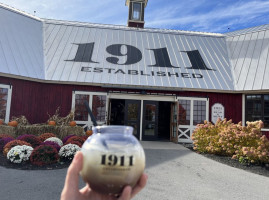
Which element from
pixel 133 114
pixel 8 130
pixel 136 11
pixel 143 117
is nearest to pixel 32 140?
pixel 8 130

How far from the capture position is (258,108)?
1084 cm

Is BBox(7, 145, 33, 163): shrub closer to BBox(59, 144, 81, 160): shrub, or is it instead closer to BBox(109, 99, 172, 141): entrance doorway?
BBox(59, 144, 81, 160): shrub

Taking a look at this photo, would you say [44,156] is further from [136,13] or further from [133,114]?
[136,13]

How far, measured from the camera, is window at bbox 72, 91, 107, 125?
10930mm

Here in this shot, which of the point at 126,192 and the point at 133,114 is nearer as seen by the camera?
the point at 126,192

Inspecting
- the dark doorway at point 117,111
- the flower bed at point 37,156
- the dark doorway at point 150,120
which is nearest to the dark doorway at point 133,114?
the dark doorway at point 150,120

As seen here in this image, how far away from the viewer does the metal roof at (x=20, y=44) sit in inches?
391

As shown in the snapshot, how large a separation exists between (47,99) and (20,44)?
329 centimetres

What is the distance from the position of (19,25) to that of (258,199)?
13.6 meters

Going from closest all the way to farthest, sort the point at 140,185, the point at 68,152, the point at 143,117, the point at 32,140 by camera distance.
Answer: the point at 140,185 < the point at 68,152 < the point at 32,140 < the point at 143,117

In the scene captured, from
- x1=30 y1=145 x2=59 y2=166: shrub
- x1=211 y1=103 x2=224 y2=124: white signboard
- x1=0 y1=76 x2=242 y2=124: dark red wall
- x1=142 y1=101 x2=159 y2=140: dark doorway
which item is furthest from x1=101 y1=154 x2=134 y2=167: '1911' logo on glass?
x1=211 y1=103 x2=224 y2=124: white signboard

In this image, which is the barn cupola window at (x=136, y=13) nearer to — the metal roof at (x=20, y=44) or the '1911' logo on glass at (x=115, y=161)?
the metal roof at (x=20, y=44)

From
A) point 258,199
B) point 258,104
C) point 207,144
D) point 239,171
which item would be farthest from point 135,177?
point 258,104

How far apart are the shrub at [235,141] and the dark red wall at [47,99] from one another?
3.06 m
